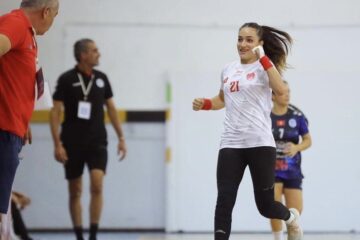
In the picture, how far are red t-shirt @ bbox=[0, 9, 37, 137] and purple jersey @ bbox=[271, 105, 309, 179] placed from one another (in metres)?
2.57

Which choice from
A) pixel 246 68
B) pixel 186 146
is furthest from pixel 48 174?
pixel 246 68

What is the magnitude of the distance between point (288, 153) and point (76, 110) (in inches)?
76.1

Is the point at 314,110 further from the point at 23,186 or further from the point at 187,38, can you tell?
the point at 23,186

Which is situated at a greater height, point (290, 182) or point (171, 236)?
point (290, 182)

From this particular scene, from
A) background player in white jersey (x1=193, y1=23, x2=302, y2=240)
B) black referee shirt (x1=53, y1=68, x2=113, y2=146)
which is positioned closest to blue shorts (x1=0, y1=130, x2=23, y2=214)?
background player in white jersey (x1=193, y1=23, x2=302, y2=240)

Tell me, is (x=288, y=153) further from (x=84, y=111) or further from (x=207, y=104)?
(x=84, y=111)

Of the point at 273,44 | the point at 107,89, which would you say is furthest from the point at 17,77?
the point at 107,89

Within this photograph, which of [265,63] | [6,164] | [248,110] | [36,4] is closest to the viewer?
[6,164]

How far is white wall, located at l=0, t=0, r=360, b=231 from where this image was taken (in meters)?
7.81

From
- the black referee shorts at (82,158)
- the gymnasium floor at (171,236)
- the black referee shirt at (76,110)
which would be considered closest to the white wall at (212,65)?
the gymnasium floor at (171,236)

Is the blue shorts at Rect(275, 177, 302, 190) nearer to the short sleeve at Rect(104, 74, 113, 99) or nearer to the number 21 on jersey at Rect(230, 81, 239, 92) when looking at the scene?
the number 21 on jersey at Rect(230, 81, 239, 92)

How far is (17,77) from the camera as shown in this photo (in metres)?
3.23

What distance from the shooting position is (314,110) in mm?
7883

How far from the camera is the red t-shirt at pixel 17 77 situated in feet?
10.4
